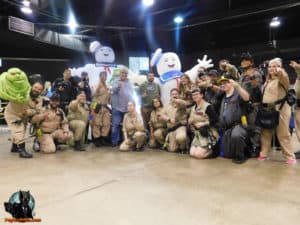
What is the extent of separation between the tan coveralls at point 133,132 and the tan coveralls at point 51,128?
34.7 inches

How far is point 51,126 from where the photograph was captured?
4621 millimetres

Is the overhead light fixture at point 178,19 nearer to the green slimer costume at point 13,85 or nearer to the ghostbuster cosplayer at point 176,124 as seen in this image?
the ghostbuster cosplayer at point 176,124

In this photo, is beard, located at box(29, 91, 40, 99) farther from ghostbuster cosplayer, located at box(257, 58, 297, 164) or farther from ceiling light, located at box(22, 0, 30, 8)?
ceiling light, located at box(22, 0, 30, 8)

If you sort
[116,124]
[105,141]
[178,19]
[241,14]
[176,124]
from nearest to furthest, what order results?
[176,124]
[116,124]
[105,141]
[241,14]
[178,19]

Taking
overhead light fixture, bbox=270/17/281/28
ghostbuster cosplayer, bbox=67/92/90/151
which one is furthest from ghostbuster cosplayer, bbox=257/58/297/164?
overhead light fixture, bbox=270/17/281/28

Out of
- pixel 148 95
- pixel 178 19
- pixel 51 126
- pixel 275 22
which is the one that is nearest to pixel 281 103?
pixel 148 95

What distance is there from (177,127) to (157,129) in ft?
1.36

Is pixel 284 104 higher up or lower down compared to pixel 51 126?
higher up

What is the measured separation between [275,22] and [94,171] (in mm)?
7177

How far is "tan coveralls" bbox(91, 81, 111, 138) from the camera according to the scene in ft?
16.6

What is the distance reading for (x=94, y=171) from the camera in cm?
336

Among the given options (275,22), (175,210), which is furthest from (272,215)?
(275,22)

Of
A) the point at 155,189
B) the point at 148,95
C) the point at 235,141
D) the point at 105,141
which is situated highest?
the point at 148,95

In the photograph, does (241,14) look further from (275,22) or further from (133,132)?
(133,132)
